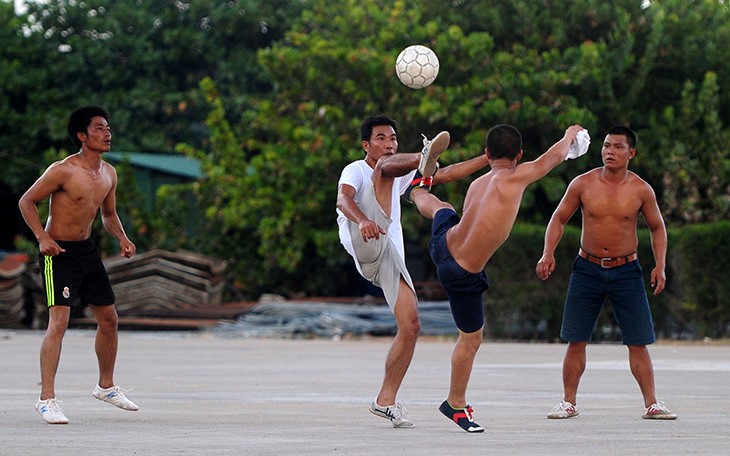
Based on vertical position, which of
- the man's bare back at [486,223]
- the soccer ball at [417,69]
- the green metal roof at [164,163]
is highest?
the soccer ball at [417,69]

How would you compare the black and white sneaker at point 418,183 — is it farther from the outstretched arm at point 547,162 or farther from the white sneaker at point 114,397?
the white sneaker at point 114,397

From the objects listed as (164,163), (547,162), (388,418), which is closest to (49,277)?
(388,418)

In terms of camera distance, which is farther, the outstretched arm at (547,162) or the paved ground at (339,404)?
the outstretched arm at (547,162)

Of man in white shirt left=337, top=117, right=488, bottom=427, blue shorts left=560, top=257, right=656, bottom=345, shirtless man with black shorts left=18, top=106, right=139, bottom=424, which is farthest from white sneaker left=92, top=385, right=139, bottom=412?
blue shorts left=560, top=257, right=656, bottom=345

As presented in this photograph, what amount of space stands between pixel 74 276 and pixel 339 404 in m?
2.26

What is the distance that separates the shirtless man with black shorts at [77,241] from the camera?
9.48 m

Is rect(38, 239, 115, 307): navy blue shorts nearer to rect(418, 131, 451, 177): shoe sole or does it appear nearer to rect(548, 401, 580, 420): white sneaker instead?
rect(418, 131, 451, 177): shoe sole

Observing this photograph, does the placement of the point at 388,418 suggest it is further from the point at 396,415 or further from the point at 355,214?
the point at 355,214

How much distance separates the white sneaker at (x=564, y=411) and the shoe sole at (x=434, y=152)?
1906 mm

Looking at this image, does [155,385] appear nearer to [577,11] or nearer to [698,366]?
[698,366]

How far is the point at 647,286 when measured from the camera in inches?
805

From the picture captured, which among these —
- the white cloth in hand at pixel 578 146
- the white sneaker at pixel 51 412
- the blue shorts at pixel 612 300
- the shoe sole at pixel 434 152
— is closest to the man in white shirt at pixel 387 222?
the shoe sole at pixel 434 152

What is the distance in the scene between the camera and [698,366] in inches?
581

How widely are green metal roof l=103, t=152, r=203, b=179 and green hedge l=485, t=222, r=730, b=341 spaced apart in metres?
11.1
